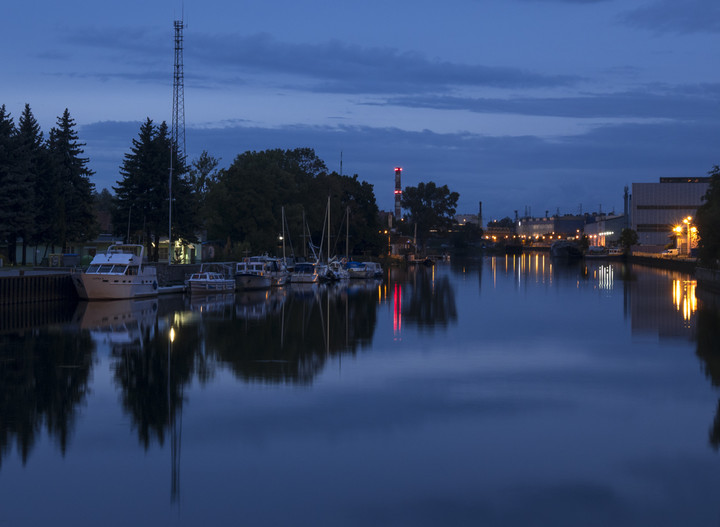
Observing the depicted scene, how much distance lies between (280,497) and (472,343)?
72.2 feet

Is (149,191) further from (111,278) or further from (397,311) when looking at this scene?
(397,311)

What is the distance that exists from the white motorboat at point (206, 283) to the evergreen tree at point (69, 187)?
1194cm

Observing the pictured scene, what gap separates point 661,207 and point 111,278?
143566mm

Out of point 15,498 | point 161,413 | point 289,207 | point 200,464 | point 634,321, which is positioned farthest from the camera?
point 289,207

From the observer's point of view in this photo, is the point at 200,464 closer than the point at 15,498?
No

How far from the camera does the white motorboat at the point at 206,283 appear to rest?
61094mm

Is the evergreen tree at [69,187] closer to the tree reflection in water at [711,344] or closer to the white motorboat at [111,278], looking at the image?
the white motorboat at [111,278]

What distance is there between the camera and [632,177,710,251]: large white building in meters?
170

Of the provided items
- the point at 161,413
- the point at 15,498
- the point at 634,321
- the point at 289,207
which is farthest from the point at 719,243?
the point at 15,498

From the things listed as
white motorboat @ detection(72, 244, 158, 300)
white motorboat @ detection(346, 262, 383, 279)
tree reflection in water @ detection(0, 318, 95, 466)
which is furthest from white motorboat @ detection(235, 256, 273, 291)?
tree reflection in water @ detection(0, 318, 95, 466)

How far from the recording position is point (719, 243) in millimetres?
67812

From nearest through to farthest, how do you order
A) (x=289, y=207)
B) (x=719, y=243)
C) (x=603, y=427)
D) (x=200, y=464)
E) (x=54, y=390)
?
1. (x=200, y=464)
2. (x=603, y=427)
3. (x=54, y=390)
4. (x=719, y=243)
5. (x=289, y=207)

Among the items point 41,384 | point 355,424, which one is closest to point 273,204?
point 41,384

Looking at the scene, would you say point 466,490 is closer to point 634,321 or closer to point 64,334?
point 64,334
